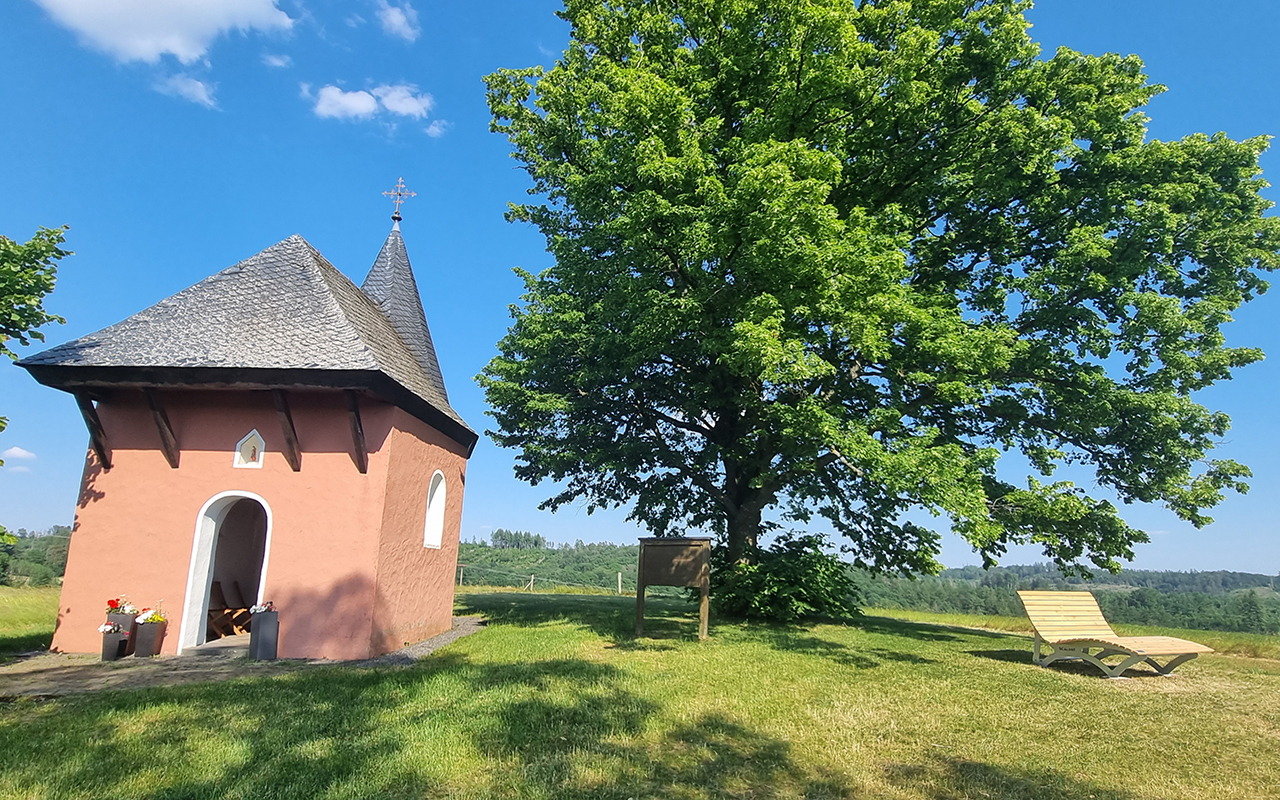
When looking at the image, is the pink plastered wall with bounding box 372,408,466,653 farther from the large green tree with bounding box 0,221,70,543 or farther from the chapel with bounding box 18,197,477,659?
the large green tree with bounding box 0,221,70,543

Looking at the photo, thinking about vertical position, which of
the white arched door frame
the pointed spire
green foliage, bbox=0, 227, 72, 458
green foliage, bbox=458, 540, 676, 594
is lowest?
green foliage, bbox=458, 540, 676, 594

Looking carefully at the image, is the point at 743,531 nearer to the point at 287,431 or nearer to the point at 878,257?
the point at 878,257

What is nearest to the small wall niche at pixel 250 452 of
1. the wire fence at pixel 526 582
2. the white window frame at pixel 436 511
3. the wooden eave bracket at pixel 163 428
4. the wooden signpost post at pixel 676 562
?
the wooden eave bracket at pixel 163 428

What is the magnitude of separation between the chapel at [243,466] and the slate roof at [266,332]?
4 centimetres

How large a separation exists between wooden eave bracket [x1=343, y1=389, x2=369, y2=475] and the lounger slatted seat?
10.5 metres

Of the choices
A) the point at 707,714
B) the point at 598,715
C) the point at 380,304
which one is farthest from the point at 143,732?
the point at 380,304

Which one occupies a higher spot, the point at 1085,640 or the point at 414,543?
the point at 414,543

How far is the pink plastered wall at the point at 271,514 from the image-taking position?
10.0 metres

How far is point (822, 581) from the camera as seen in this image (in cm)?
1549

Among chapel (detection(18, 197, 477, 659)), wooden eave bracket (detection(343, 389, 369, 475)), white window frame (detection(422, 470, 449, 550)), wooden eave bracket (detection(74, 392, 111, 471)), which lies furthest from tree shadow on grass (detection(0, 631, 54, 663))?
white window frame (detection(422, 470, 449, 550))

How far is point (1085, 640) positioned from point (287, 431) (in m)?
12.0

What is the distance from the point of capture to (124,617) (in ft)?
31.6

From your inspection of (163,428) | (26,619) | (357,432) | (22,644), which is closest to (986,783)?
(357,432)

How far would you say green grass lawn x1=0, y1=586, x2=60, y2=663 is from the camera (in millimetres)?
10750
